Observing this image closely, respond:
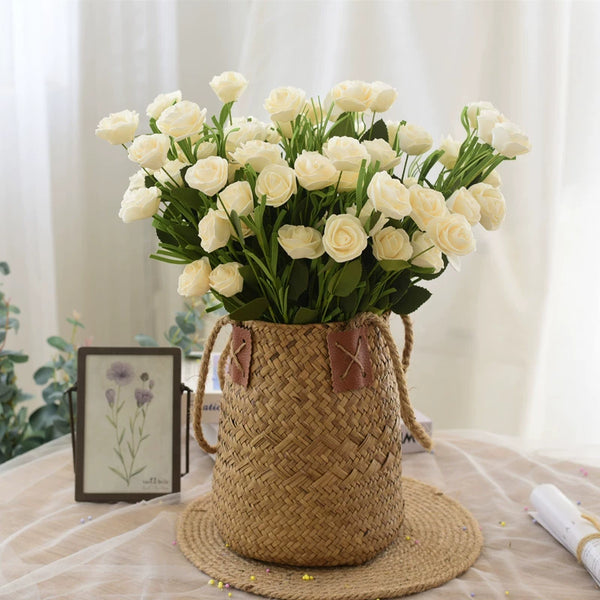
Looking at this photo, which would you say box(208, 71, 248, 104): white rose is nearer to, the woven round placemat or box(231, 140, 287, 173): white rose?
box(231, 140, 287, 173): white rose

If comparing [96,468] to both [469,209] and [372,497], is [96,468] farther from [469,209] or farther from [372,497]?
[469,209]

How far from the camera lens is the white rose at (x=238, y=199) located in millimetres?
707

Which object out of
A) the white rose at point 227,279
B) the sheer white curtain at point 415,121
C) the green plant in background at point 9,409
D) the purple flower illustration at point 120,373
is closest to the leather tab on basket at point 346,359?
the white rose at point 227,279

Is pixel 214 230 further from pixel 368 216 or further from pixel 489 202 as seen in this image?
pixel 489 202

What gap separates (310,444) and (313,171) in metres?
0.27

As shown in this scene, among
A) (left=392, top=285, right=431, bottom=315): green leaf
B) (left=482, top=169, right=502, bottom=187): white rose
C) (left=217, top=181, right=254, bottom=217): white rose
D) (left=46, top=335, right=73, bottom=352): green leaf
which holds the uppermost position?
(left=482, top=169, right=502, bottom=187): white rose

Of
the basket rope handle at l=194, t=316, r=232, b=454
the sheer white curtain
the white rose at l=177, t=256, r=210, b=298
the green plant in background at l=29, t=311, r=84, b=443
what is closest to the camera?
the white rose at l=177, t=256, r=210, b=298

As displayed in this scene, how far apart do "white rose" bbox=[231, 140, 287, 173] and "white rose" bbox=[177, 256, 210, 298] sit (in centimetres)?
12

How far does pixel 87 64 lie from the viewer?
1620 millimetres

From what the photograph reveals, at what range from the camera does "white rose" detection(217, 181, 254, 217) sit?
71 cm

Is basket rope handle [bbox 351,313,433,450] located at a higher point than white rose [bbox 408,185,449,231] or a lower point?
lower

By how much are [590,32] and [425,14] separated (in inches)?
12.9

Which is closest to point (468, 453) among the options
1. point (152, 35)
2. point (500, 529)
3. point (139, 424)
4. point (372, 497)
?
point (500, 529)

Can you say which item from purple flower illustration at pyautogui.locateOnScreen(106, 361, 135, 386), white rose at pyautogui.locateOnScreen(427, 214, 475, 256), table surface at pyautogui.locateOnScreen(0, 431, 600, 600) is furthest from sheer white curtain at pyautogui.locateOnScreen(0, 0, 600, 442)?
white rose at pyautogui.locateOnScreen(427, 214, 475, 256)
